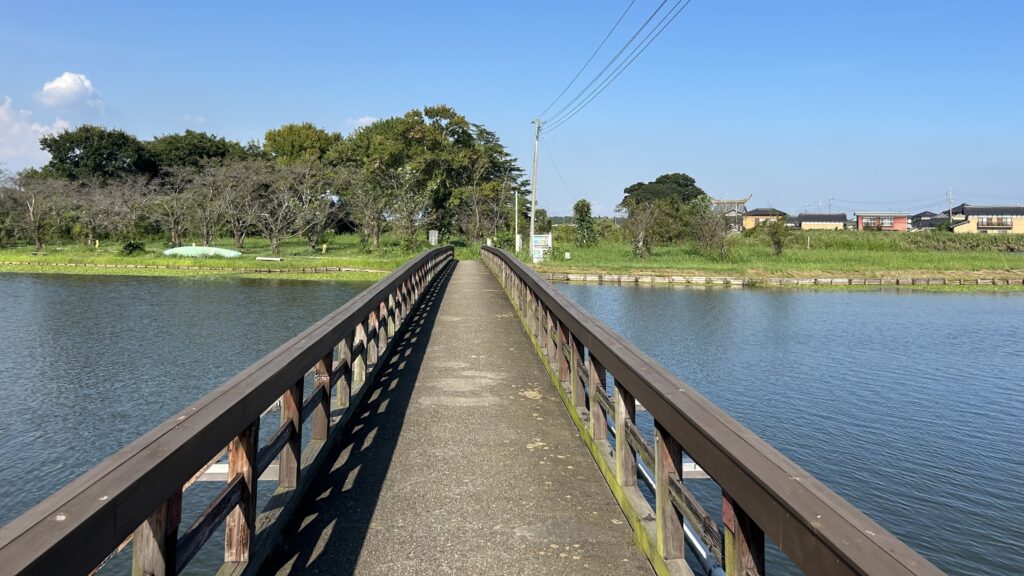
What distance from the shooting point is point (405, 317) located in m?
11.1

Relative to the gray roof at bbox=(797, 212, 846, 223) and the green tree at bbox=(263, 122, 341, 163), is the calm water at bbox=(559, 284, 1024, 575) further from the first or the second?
Answer: the gray roof at bbox=(797, 212, 846, 223)

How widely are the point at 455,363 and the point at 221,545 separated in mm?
3390

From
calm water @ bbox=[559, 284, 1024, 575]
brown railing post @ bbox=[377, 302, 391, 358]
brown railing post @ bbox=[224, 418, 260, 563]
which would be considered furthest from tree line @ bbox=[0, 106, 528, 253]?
brown railing post @ bbox=[224, 418, 260, 563]

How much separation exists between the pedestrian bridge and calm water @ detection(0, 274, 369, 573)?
74.7 inches

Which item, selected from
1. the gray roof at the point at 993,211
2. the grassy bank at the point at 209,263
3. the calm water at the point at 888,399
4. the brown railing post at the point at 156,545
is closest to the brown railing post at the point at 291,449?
the brown railing post at the point at 156,545

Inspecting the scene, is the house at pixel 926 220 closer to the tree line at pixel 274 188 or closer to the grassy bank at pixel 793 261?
the grassy bank at pixel 793 261

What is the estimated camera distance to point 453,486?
4281 mm

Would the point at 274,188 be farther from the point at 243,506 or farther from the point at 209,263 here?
the point at 243,506

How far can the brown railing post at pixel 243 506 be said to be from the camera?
9.82ft

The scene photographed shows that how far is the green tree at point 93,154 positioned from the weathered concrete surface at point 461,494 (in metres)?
64.3

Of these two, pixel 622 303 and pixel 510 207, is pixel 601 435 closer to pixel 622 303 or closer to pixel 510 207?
pixel 622 303

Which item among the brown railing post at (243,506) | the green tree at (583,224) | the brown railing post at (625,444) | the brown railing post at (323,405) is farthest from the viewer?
the green tree at (583,224)

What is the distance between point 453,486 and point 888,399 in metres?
10.2

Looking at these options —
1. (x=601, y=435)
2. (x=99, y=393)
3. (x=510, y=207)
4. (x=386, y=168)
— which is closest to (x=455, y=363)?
(x=601, y=435)
